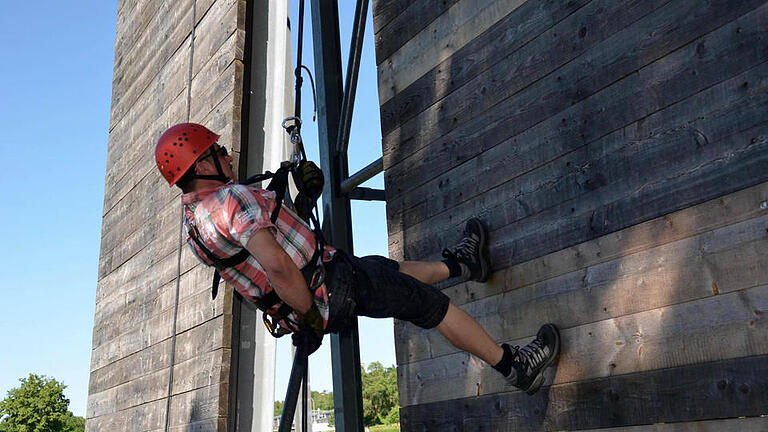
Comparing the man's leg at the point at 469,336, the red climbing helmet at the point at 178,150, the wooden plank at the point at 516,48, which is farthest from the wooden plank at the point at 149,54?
the man's leg at the point at 469,336

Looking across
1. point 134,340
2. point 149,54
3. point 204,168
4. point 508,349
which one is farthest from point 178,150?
point 149,54

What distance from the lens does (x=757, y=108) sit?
7.89 feet

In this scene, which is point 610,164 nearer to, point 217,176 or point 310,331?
point 310,331

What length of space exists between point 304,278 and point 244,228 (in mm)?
364

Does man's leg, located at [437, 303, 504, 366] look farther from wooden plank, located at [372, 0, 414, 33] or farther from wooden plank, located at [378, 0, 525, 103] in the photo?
wooden plank, located at [372, 0, 414, 33]

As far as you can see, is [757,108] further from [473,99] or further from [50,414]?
[50,414]

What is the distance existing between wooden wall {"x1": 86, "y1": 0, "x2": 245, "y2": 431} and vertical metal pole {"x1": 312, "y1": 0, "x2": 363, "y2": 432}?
62cm

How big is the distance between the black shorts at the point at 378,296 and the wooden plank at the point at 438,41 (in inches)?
54.5

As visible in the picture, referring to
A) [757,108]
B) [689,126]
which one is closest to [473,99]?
[689,126]

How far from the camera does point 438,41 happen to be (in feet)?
13.2

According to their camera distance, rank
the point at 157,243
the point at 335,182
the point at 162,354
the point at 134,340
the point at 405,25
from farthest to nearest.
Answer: the point at 134,340, the point at 157,243, the point at 162,354, the point at 335,182, the point at 405,25

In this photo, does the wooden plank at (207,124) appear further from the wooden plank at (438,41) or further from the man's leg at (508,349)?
the man's leg at (508,349)

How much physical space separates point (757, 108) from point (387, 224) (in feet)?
7.37

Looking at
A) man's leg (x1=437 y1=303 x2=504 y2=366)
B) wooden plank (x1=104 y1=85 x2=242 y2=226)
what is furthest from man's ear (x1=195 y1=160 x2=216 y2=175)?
wooden plank (x1=104 y1=85 x2=242 y2=226)
